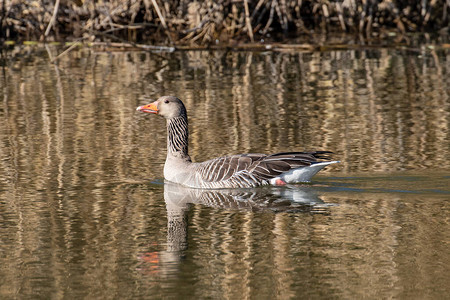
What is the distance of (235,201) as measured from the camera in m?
8.84

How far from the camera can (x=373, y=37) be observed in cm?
2436

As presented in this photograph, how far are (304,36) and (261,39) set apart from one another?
1638 millimetres

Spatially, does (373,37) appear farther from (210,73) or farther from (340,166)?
(340,166)

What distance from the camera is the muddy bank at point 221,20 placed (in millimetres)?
22859

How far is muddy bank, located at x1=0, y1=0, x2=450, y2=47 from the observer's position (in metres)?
22.9

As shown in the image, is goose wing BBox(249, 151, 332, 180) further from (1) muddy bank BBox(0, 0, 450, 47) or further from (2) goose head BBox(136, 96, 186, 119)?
(1) muddy bank BBox(0, 0, 450, 47)

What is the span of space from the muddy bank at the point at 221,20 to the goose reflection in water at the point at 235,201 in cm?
1283

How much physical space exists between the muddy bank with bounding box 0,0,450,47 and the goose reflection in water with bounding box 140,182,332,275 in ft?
42.1

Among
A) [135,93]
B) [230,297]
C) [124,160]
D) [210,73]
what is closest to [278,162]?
[124,160]

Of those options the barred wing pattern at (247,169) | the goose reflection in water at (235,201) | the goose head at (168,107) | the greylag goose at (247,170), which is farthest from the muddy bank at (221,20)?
the goose reflection in water at (235,201)

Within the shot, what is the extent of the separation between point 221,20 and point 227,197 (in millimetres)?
14422

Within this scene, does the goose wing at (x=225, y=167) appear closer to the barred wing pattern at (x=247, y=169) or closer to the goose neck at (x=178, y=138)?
the barred wing pattern at (x=247, y=169)

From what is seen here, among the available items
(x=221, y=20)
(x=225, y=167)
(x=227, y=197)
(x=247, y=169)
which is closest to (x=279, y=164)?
(x=247, y=169)

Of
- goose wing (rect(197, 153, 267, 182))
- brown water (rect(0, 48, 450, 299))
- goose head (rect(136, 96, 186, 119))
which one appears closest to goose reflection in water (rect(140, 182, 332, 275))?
brown water (rect(0, 48, 450, 299))
